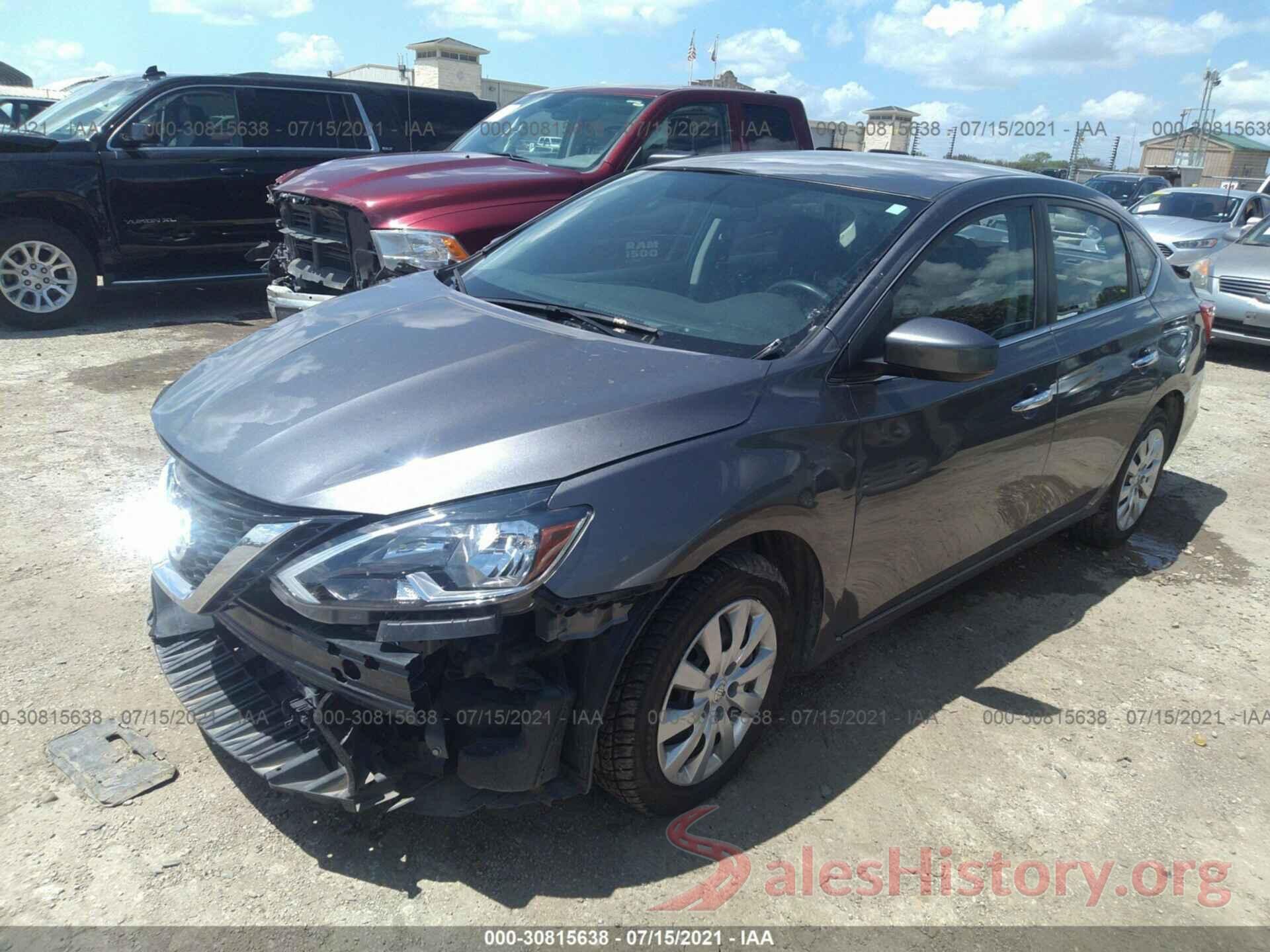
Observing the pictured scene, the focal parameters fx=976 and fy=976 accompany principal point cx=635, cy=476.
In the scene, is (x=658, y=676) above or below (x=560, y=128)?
below

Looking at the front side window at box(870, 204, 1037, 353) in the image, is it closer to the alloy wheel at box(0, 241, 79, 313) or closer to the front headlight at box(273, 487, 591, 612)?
the front headlight at box(273, 487, 591, 612)

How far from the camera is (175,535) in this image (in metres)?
2.56

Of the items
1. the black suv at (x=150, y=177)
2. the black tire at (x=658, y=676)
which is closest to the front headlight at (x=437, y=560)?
the black tire at (x=658, y=676)

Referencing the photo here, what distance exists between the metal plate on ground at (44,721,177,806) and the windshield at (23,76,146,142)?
653 centimetres

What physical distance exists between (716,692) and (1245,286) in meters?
9.10

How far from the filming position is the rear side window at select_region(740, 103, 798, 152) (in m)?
7.76

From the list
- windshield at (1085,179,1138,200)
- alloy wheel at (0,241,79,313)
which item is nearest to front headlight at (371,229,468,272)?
alloy wheel at (0,241,79,313)

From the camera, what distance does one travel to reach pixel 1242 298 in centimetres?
937

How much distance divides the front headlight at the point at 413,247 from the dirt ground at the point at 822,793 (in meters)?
1.75

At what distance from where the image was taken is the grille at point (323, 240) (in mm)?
5746

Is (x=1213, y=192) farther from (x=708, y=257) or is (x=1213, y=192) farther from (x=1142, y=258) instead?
(x=708, y=257)

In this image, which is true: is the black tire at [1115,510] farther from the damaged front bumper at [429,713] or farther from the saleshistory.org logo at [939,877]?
the damaged front bumper at [429,713]

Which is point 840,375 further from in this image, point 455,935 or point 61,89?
point 61,89

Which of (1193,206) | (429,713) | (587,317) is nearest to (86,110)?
(587,317)
